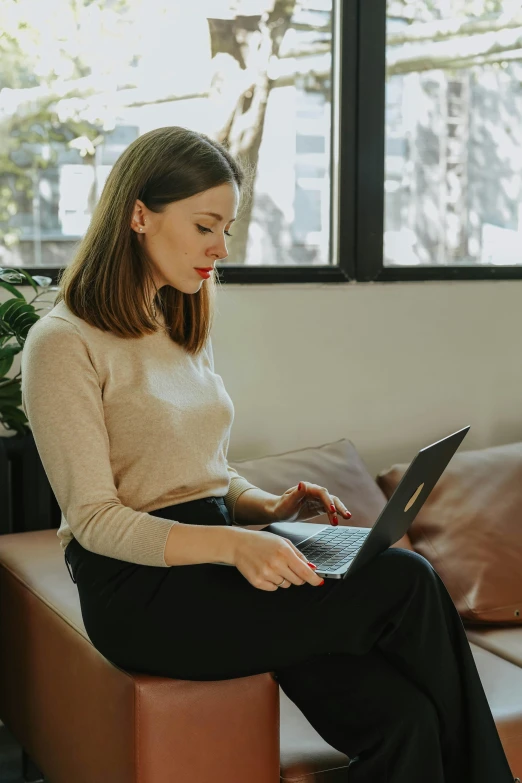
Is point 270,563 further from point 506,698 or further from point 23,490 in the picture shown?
point 23,490

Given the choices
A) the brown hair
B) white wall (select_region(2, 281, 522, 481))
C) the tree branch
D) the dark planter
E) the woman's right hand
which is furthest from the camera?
the tree branch

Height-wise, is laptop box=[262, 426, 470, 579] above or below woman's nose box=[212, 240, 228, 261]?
below

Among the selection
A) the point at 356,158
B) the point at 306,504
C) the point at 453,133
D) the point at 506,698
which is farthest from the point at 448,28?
the point at 506,698

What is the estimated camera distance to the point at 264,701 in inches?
60.5

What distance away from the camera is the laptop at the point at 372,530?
1.47 metres

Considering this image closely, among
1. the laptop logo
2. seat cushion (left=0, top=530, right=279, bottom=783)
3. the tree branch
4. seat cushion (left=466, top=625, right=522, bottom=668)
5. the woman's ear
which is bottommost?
seat cushion (left=466, top=625, right=522, bottom=668)

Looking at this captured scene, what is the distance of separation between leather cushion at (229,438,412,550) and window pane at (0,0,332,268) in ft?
2.02

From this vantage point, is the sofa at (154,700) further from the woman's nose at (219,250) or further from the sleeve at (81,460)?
the woman's nose at (219,250)

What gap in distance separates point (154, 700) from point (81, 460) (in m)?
0.38

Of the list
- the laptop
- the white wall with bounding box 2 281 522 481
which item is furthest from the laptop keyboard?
the white wall with bounding box 2 281 522 481

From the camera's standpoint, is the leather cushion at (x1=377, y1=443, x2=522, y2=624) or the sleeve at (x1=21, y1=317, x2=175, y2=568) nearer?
the sleeve at (x1=21, y1=317, x2=175, y2=568)

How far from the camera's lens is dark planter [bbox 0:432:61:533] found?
7.35 feet

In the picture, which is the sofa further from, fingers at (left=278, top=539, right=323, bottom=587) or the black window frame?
the black window frame

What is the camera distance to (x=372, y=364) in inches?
111
